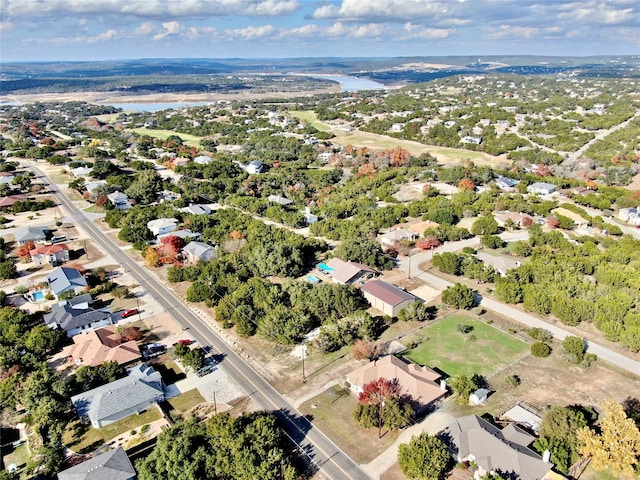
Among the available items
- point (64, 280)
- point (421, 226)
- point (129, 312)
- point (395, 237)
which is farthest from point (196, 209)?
point (421, 226)

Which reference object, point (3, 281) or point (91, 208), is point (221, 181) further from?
point (3, 281)

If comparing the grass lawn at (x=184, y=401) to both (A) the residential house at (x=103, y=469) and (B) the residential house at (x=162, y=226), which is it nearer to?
(A) the residential house at (x=103, y=469)

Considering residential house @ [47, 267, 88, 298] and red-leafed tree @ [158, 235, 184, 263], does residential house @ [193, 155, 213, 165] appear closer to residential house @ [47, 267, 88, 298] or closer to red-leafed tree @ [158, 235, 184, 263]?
red-leafed tree @ [158, 235, 184, 263]

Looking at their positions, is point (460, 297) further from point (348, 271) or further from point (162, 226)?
point (162, 226)

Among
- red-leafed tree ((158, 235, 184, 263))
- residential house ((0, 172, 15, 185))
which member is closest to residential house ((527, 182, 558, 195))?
red-leafed tree ((158, 235, 184, 263))

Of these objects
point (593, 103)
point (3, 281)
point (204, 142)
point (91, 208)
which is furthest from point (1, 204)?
point (593, 103)

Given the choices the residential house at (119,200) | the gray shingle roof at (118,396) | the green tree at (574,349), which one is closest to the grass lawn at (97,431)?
the gray shingle roof at (118,396)
